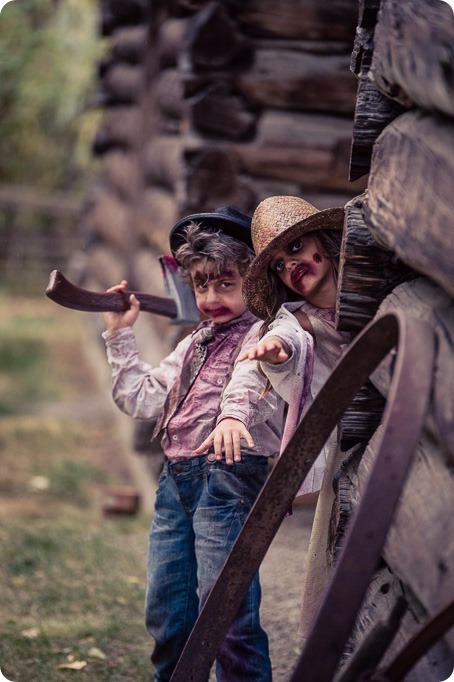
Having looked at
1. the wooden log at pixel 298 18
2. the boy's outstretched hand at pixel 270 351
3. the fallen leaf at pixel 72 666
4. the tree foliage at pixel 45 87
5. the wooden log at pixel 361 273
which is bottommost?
the tree foliage at pixel 45 87

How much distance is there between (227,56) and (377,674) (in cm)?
445

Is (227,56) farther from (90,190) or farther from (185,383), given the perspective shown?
(90,190)

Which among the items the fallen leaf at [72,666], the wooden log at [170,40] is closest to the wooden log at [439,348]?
the fallen leaf at [72,666]

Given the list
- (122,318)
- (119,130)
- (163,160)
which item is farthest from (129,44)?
(122,318)

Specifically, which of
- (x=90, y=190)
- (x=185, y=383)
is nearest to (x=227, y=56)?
(x=185, y=383)

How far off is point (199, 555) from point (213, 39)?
11.6ft

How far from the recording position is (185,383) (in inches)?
139

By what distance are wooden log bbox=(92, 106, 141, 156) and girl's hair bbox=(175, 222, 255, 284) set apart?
586 cm

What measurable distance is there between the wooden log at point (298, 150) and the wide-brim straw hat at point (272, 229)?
9.83 ft

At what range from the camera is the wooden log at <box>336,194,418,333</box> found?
3.00 m

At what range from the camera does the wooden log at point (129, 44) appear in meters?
9.36

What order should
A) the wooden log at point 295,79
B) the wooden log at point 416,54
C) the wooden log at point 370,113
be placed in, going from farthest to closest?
the wooden log at point 295,79
the wooden log at point 370,113
the wooden log at point 416,54

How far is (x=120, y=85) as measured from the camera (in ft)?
34.0

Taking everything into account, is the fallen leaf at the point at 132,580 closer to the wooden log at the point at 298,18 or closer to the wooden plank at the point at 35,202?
the wooden log at the point at 298,18
